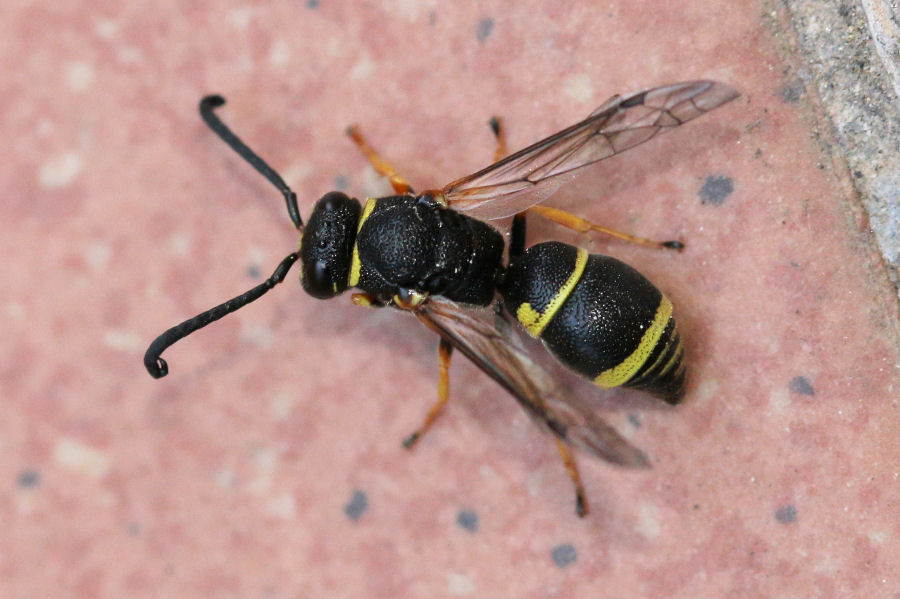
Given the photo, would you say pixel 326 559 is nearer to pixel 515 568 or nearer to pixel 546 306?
pixel 515 568

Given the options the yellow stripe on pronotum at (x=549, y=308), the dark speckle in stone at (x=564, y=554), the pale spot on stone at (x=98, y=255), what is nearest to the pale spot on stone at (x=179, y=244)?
the pale spot on stone at (x=98, y=255)

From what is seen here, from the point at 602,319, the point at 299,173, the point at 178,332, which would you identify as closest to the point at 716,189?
the point at 602,319

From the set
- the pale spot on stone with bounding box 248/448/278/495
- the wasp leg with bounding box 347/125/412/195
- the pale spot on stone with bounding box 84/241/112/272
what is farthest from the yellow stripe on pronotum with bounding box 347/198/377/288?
the pale spot on stone with bounding box 84/241/112/272

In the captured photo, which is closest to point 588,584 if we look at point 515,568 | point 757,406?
point 515,568

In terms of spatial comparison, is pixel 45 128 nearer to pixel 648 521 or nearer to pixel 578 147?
pixel 578 147

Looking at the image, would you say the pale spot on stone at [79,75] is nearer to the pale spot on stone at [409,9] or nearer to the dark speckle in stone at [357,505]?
the pale spot on stone at [409,9]

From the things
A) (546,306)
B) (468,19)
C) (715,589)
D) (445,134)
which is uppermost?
(468,19)
